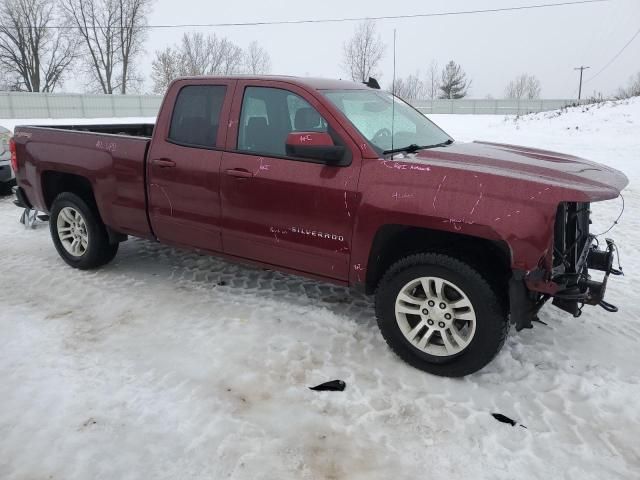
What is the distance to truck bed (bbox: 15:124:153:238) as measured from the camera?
4.48 metres

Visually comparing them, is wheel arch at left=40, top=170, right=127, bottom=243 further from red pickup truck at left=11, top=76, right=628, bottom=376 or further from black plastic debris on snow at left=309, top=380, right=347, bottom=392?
black plastic debris on snow at left=309, top=380, right=347, bottom=392

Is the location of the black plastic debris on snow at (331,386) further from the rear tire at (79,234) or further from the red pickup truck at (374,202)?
the rear tire at (79,234)

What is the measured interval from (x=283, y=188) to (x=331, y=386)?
1409mm

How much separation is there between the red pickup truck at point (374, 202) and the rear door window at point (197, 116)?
1 centimetres

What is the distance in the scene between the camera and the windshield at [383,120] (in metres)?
3.62

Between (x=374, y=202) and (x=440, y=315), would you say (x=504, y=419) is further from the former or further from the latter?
(x=374, y=202)

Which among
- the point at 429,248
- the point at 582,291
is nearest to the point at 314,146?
the point at 429,248

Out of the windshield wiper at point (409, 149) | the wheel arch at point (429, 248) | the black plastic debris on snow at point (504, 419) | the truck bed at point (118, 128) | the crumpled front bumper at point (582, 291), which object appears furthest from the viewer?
the truck bed at point (118, 128)

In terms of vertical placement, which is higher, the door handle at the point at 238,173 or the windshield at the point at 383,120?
the windshield at the point at 383,120

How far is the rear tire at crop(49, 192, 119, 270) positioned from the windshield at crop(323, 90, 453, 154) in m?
2.75

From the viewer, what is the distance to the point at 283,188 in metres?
3.62

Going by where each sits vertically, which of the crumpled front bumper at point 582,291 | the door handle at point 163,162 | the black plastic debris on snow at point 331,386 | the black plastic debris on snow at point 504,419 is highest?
the door handle at point 163,162

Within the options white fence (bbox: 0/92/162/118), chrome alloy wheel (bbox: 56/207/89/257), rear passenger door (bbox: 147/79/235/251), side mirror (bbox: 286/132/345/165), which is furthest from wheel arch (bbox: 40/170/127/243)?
white fence (bbox: 0/92/162/118)

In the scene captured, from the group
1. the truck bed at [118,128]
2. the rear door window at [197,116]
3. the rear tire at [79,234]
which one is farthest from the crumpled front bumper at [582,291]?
the truck bed at [118,128]
